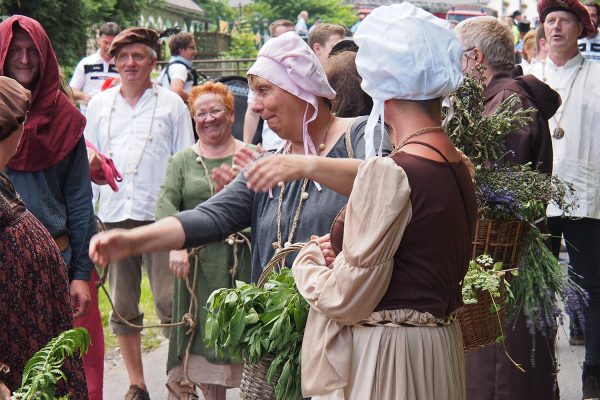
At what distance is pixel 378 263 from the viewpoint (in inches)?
123

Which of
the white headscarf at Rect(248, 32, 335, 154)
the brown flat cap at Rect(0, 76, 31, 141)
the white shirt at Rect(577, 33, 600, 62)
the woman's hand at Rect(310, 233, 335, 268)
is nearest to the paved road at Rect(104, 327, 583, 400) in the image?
the white shirt at Rect(577, 33, 600, 62)

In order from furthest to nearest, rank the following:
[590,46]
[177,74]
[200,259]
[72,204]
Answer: [177,74], [590,46], [200,259], [72,204]

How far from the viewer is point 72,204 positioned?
5.21 m

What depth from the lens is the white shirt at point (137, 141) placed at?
743 centimetres

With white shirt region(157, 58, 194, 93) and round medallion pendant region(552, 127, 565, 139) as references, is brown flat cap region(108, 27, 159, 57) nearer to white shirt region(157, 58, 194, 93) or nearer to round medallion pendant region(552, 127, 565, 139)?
round medallion pendant region(552, 127, 565, 139)

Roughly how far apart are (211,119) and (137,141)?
1.12m

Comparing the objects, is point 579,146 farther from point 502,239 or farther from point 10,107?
point 10,107

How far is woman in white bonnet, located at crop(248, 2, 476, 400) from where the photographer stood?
314 cm

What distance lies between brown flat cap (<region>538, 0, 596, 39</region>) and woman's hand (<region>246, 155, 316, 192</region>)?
400cm

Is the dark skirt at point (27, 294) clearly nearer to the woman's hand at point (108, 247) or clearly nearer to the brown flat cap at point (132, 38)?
the woman's hand at point (108, 247)

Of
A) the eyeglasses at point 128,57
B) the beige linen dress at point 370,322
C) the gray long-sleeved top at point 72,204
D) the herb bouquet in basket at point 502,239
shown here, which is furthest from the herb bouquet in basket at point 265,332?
the eyeglasses at point 128,57

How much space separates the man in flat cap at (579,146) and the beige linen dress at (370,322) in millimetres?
3529

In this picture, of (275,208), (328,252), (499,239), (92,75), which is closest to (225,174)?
(275,208)

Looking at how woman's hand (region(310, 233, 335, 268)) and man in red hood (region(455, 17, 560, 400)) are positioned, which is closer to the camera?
woman's hand (region(310, 233, 335, 268))
